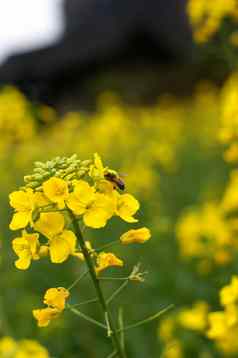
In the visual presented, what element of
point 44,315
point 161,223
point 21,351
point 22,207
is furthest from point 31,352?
point 161,223

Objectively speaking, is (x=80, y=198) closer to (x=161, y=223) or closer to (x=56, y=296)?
(x=56, y=296)

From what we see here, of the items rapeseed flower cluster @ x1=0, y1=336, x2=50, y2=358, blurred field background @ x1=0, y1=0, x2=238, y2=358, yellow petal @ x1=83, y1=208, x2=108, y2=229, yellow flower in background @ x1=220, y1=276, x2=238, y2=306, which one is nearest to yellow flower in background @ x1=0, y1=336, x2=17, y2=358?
rapeseed flower cluster @ x1=0, y1=336, x2=50, y2=358

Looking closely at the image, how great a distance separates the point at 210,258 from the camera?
11.7ft

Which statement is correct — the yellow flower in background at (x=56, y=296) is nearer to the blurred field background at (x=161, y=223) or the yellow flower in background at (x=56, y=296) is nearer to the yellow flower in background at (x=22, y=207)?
the yellow flower in background at (x=22, y=207)

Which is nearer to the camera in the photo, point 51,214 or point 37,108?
point 51,214

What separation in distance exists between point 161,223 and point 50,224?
285cm

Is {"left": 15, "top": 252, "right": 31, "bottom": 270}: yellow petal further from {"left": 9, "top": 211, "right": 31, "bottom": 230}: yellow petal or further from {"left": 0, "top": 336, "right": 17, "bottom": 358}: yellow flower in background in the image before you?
{"left": 0, "top": 336, "right": 17, "bottom": 358}: yellow flower in background

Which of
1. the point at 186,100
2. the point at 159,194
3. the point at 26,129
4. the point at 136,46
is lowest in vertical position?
the point at 26,129

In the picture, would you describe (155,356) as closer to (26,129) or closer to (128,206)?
(26,129)

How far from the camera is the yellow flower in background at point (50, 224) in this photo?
180cm

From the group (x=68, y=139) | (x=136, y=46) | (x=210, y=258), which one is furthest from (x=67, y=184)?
(x=136, y=46)

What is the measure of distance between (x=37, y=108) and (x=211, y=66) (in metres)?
10.3

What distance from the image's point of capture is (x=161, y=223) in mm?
4625

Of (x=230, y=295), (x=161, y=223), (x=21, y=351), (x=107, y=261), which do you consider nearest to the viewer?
(x=107, y=261)
